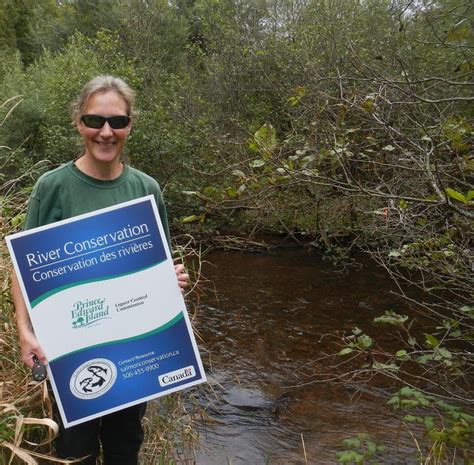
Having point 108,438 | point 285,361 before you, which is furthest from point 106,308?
point 285,361

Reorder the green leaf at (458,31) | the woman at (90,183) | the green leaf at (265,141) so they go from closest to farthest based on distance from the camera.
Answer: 1. the woman at (90,183)
2. the green leaf at (458,31)
3. the green leaf at (265,141)

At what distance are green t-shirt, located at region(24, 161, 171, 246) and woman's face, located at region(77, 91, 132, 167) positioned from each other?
0.10 meters

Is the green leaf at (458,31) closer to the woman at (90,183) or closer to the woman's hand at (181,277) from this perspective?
the woman at (90,183)

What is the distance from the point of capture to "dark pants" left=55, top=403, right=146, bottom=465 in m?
2.32

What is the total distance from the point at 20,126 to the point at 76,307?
35.4 ft

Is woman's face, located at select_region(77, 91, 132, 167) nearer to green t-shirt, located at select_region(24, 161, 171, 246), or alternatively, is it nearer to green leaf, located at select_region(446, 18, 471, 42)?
green t-shirt, located at select_region(24, 161, 171, 246)

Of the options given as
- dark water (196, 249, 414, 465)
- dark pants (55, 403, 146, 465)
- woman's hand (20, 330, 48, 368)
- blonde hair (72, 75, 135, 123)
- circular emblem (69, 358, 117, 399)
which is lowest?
dark water (196, 249, 414, 465)

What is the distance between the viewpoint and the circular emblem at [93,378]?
2170 mm

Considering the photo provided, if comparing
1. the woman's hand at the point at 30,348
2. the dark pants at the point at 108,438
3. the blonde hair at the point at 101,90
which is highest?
the blonde hair at the point at 101,90

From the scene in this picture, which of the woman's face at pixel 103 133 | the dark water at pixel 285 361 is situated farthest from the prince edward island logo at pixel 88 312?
the dark water at pixel 285 361

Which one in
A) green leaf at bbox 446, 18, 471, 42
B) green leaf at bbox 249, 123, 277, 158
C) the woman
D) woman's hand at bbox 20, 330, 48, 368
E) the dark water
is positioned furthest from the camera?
the dark water

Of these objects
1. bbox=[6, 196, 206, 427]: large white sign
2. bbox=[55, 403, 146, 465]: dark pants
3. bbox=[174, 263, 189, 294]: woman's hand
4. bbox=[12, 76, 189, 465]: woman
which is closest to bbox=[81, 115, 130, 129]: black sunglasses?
bbox=[12, 76, 189, 465]: woman

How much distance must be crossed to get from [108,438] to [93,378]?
464 millimetres

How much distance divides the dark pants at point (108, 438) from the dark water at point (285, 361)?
1608mm
